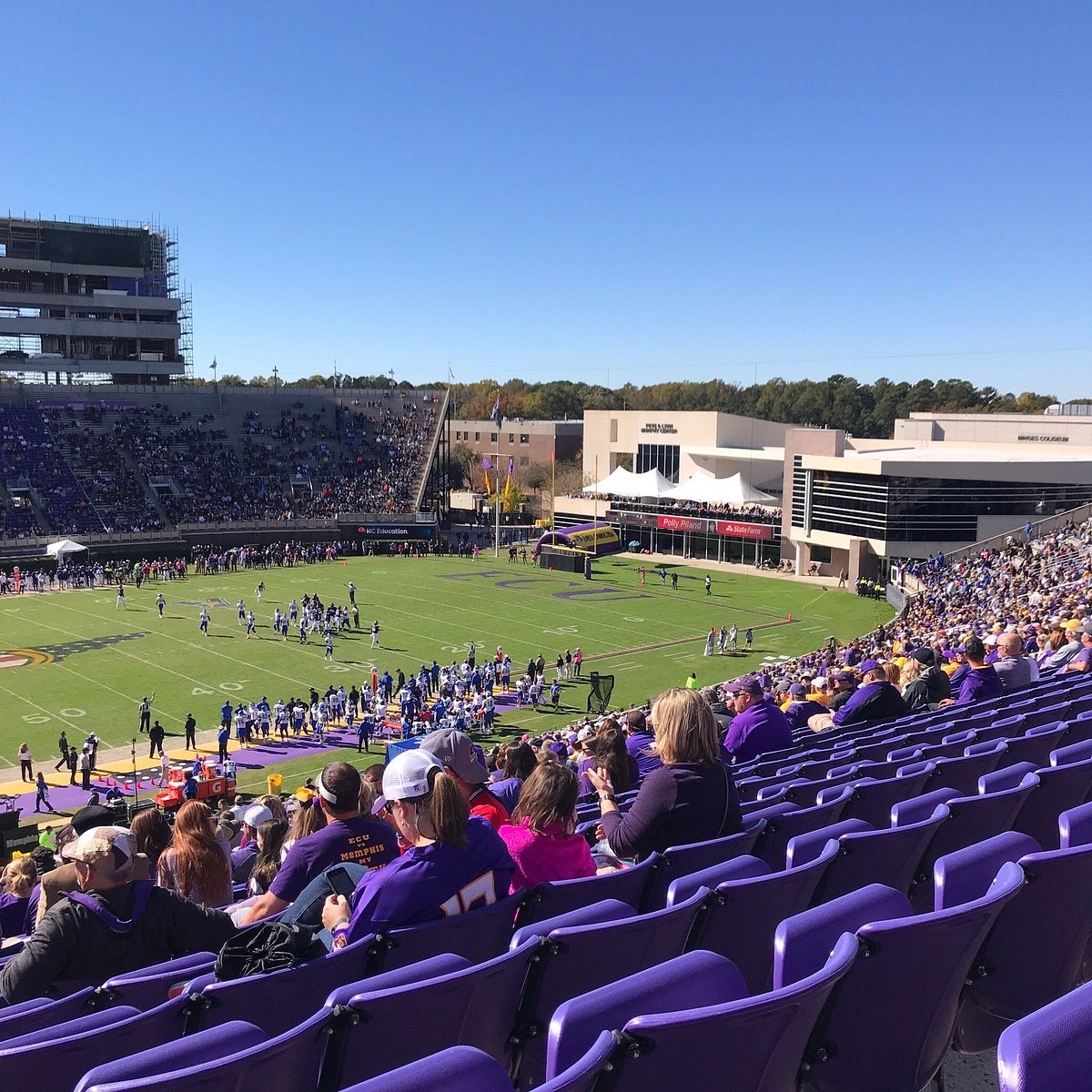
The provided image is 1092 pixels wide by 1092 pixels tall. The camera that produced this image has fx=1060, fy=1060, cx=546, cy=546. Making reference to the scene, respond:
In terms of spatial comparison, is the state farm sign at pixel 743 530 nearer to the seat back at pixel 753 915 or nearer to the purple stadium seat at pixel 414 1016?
the seat back at pixel 753 915

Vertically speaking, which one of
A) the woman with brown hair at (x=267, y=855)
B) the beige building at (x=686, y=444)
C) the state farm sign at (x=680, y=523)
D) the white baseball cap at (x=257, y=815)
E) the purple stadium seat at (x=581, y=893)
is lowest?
the state farm sign at (x=680, y=523)

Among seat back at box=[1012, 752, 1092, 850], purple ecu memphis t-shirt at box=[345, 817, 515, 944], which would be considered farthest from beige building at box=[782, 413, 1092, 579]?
purple ecu memphis t-shirt at box=[345, 817, 515, 944]

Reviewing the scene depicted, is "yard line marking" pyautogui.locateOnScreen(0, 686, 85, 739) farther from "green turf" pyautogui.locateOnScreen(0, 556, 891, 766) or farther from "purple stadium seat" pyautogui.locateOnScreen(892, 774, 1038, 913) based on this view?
"purple stadium seat" pyautogui.locateOnScreen(892, 774, 1038, 913)

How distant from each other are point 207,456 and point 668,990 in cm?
6730

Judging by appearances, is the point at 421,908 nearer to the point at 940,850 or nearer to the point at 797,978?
the point at 797,978

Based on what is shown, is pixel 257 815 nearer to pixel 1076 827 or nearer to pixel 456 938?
pixel 456 938

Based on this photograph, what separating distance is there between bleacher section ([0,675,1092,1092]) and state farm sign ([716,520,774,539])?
178 ft

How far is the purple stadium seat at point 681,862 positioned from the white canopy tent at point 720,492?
183 ft

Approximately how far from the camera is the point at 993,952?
11.0 feet

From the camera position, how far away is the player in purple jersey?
3567 mm

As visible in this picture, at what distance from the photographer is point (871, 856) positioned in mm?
4031

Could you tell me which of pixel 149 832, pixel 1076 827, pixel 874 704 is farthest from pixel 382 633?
pixel 1076 827

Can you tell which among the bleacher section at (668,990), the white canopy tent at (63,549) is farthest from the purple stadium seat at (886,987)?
the white canopy tent at (63,549)

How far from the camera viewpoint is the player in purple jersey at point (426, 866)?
3.57 m
